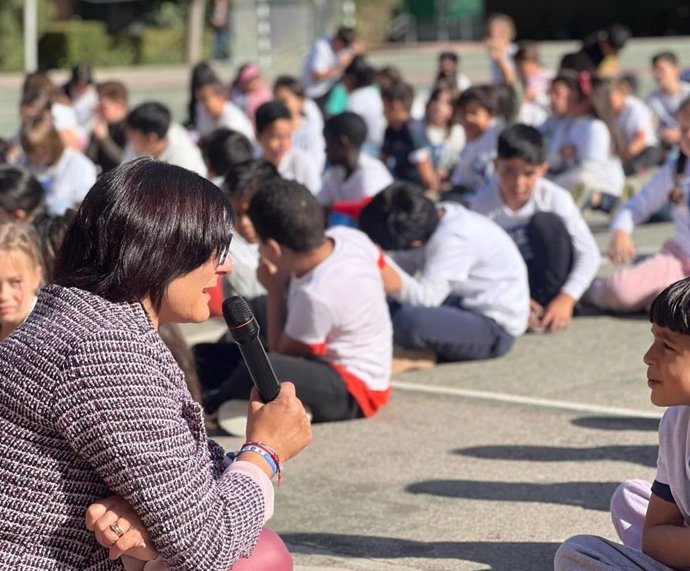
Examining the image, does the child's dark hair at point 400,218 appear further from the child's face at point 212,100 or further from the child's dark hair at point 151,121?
the child's face at point 212,100

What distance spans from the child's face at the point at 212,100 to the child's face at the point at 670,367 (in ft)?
31.4

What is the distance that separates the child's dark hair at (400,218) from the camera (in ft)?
21.7

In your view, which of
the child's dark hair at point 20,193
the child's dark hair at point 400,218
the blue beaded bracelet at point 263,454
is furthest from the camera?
the child's dark hair at point 20,193

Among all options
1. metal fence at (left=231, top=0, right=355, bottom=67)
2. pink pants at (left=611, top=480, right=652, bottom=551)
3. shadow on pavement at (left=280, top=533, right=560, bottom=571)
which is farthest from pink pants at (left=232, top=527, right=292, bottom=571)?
metal fence at (left=231, top=0, right=355, bottom=67)

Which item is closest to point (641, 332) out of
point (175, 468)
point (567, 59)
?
point (175, 468)

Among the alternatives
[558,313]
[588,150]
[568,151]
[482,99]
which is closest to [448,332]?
[558,313]

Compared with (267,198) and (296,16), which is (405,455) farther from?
(296,16)

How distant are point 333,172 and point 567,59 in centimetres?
481

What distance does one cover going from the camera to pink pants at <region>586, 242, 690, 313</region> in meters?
7.38

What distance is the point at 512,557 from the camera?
161 inches

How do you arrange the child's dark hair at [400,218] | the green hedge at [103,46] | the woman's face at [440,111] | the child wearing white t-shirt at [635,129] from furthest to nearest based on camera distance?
the green hedge at [103,46], the woman's face at [440,111], the child wearing white t-shirt at [635,129], the child's dark hair at [400,218]

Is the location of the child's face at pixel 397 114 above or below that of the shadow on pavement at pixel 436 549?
below

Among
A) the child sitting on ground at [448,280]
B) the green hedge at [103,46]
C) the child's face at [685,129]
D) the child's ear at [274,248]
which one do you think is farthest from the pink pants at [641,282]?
the green hedge at [103,46]

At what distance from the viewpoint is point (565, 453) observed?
512 centimetres
